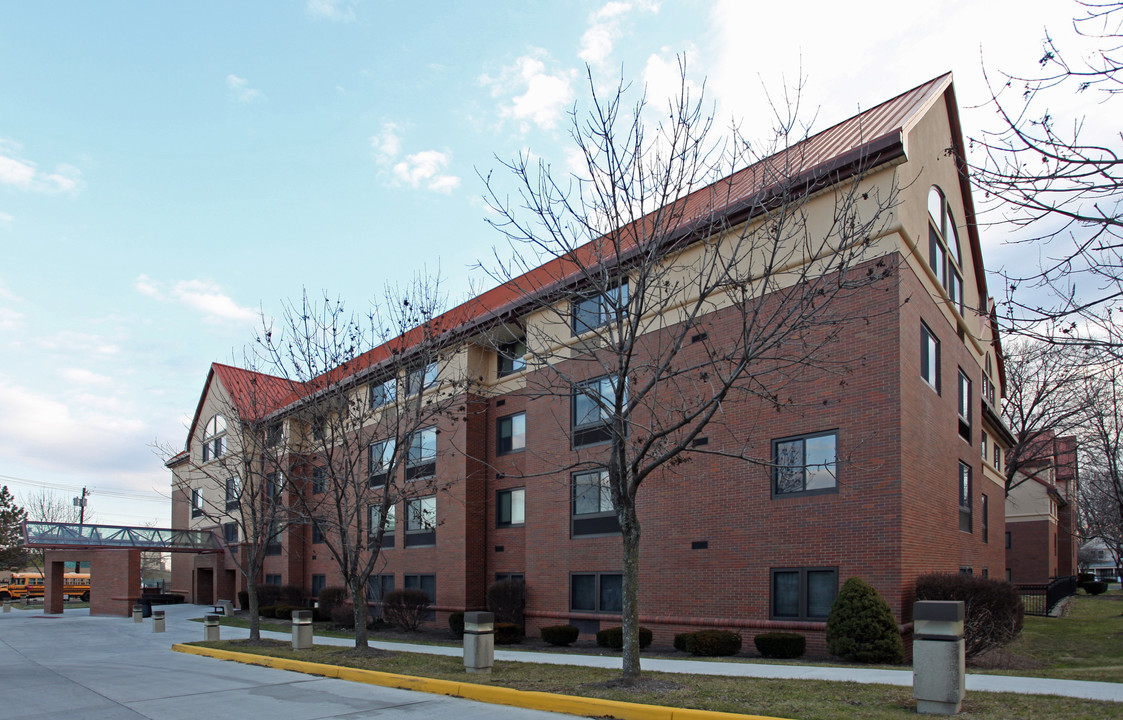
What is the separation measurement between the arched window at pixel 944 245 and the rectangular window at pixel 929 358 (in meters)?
1.11

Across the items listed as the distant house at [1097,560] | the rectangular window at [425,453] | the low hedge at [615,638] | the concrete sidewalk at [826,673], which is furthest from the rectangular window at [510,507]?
the distant house at [1097,560]

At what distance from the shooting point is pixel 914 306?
18.0 m

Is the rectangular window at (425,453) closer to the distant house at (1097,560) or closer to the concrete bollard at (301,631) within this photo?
the concrete bollard at (301,631)

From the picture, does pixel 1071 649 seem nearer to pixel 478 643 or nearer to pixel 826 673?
pixel 826 673

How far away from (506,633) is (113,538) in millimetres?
29930

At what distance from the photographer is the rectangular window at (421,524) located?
29828mm

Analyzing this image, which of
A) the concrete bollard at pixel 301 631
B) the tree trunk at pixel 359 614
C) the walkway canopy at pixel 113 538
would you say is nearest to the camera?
the tree trunk at pixel 359 614

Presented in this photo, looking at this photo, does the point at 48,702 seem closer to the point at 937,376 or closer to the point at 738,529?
the point at 738,529

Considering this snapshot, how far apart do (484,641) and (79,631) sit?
25.8 m

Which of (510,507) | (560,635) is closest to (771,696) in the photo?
(560,635)

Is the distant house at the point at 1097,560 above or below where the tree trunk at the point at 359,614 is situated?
below

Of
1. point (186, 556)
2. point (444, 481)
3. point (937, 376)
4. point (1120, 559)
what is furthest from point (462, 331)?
point (186, 556)

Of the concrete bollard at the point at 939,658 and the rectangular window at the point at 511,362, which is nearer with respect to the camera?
the concrete bollard at the point at 939,658

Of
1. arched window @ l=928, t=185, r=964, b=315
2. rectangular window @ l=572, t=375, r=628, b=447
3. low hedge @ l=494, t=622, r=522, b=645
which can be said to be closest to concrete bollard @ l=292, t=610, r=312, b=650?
low hedge @ l=494, t=622, r=522, b=645
